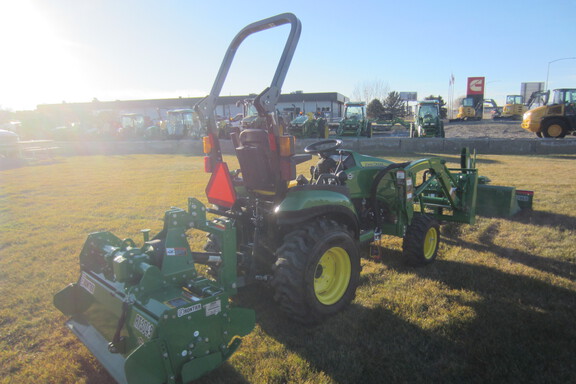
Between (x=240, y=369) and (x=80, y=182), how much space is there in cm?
1079

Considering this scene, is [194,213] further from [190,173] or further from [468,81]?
[468,81]

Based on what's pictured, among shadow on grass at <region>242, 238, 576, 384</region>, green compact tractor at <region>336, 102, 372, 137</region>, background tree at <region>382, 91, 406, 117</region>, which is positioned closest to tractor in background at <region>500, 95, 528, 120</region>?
background tree at <region>382, 91, 406, 117</region>

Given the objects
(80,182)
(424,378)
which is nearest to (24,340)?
(424,378)

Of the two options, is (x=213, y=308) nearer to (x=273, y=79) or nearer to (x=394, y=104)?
(x=273, y=79)

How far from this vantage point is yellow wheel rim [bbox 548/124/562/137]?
750 inches

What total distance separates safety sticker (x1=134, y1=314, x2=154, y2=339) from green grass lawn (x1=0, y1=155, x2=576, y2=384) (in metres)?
0.66

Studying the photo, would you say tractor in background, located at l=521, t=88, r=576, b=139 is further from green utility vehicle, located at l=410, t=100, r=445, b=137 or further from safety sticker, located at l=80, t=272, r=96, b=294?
safety sticker, located at l=80, t=272, r=96, b=294

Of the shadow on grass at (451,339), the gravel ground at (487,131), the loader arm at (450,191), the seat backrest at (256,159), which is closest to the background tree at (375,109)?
the gravel ground at (487,131)

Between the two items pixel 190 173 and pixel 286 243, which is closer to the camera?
pixel 286 243

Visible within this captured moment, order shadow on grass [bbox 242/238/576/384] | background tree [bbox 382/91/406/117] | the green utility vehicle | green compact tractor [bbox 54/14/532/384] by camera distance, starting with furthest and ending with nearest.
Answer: background tree [bbox 382/91/406/117] < the green utility vehicle < shadow on grass [bbox 242/238/576/384] < green compact tractor [bbox 54/14/532/384]

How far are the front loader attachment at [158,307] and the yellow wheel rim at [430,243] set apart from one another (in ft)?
8.91

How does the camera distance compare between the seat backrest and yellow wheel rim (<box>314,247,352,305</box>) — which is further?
yellow wheel rim (<box>314,247,352,305</box>)

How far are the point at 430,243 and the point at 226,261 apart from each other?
292cm

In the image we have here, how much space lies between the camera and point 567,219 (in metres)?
6.21
